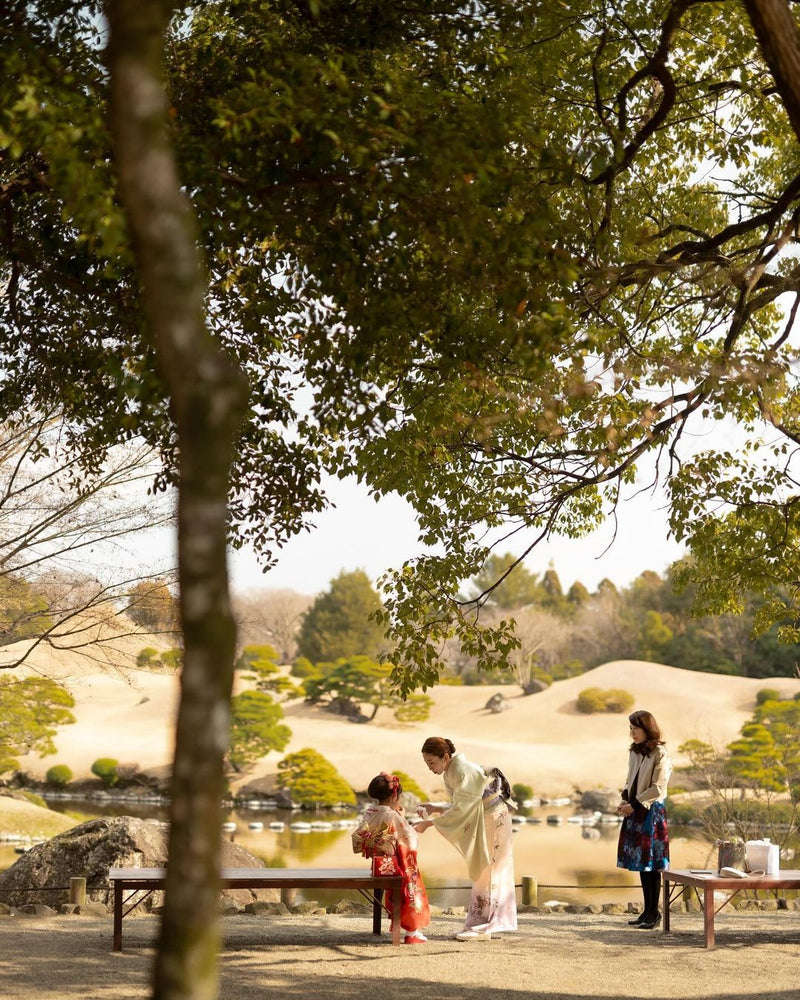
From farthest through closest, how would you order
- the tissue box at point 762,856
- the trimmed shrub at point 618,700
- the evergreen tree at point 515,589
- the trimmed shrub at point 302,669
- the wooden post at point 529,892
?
the evergreen tree at point 515,589, the trimmed shrub at point 302,669, the trimmed shrub at point 618,700, the wooden post at point 529,892, the tissue box at point 762,856

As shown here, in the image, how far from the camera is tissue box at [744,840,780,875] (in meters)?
6.90

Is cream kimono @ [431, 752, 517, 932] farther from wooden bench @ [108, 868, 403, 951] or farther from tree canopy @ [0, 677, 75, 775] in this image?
tree canopy @ [0, 677, 75, 775]

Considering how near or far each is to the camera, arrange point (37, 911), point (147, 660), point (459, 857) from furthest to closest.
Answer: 1. point (459, 857)
2. point (147, 660)
3. point (37, 911)

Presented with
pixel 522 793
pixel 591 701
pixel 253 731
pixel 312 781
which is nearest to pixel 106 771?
pixel 253 731

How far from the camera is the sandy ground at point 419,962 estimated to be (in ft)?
18.4

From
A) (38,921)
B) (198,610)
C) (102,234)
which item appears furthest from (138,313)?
(38,921)

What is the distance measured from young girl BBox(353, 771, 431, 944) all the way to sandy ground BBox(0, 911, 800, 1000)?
30cm

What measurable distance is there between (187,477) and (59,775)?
2600cm

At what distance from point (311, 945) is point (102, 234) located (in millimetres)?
4953

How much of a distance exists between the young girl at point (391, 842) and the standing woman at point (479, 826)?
16 cm

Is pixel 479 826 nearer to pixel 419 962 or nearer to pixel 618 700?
pixel 419 962

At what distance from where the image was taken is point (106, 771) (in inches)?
1055

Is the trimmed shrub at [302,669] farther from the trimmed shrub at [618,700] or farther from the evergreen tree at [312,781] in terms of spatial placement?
the evergreen tree at [312,781]

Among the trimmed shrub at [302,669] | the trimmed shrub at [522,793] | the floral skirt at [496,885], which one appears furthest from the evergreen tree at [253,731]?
the floral skirt at [496,885]
